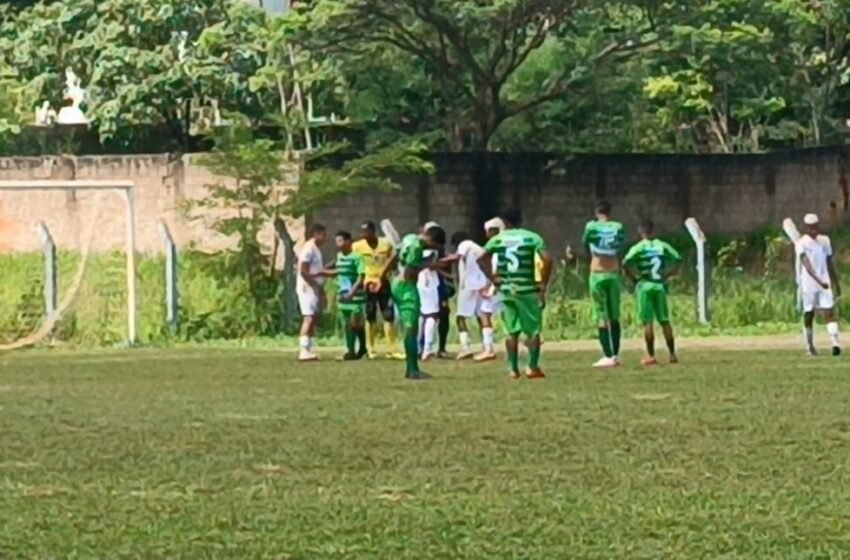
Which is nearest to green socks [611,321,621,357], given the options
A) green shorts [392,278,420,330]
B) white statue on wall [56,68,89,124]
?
green shorts [392,278,420,330]

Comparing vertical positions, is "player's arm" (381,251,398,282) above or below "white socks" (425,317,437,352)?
above

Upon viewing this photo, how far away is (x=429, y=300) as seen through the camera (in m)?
26.1

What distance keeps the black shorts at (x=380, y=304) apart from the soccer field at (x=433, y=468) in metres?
4.85

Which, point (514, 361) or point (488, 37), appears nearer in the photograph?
point (514, 361)

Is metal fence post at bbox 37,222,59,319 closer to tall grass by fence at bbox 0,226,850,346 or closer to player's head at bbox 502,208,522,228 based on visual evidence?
tall grass by fence at bbox 0,226,850,346

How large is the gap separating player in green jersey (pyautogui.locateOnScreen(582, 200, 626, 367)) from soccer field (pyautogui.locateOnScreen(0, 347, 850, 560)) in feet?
5.50

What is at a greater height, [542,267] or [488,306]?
[542,267]

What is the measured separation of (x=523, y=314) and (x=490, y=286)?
225 inches

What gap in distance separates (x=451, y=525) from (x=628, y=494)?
4.65 feet

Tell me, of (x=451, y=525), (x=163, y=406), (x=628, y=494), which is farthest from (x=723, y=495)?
(x=163, y=406)

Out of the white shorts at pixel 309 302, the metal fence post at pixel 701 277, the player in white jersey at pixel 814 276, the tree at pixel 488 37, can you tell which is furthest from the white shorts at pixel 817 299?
the tree at pixel 488 37

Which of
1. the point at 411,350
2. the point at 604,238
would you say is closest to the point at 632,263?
the point at 604,238

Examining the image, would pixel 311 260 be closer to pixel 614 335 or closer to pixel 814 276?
pixel 614 335

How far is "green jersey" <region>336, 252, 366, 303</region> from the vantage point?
25.2m
